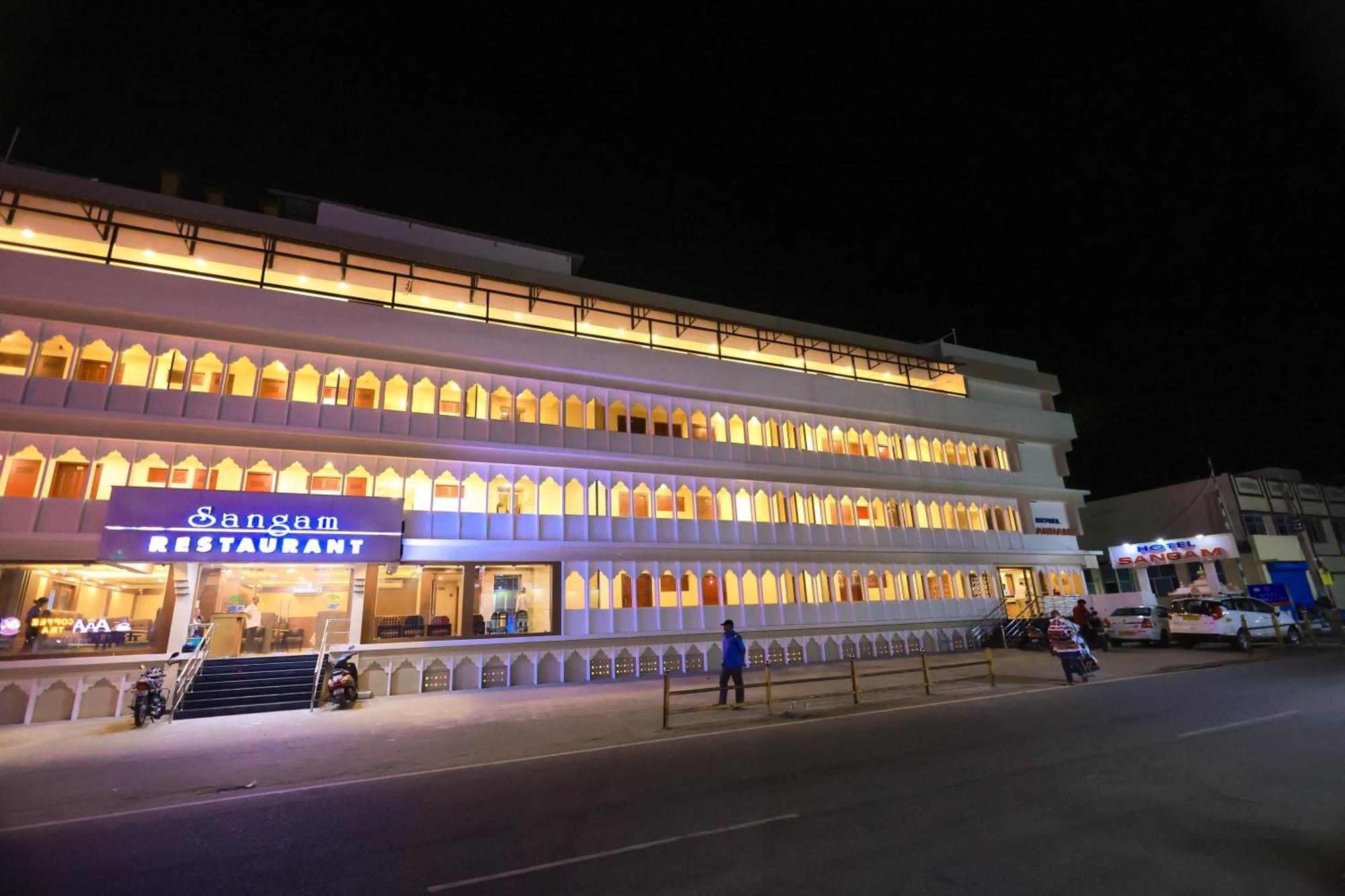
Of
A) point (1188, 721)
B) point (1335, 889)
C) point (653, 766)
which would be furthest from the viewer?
point (1188, 721)

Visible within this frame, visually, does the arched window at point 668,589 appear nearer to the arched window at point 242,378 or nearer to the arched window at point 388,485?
the arched window at point 388,485

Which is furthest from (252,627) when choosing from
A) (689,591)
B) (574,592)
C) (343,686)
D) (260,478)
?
(689,591)

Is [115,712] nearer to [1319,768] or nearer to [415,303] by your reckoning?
[415,303]

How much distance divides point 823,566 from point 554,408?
43.2 ft

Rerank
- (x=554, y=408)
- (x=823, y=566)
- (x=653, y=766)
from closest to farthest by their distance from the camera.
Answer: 1. (x=653, y=766)
2. (x=554, y=408)
3. (x=823, y=566)

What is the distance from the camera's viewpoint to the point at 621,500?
23109 mm

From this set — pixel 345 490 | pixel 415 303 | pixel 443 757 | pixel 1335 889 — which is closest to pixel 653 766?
pixel 443 757

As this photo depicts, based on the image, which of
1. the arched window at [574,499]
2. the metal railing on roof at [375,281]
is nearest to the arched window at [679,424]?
the metal railing on roof at [375,281]

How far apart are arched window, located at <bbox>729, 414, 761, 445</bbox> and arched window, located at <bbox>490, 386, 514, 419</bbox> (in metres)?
9.03

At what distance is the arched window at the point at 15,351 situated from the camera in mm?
16578

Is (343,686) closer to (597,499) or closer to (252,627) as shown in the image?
(252,627)

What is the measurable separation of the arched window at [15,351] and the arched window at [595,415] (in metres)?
15.8

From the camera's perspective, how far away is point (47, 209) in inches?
717

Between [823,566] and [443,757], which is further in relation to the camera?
[823,566]
